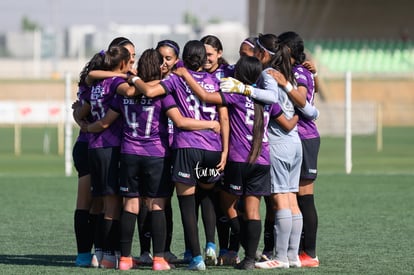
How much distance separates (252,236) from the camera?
838 cm

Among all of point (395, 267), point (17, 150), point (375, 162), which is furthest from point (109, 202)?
point (17, 150)

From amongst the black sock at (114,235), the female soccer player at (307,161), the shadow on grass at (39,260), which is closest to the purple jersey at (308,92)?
the female soccer player at (307,161)

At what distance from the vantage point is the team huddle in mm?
8273

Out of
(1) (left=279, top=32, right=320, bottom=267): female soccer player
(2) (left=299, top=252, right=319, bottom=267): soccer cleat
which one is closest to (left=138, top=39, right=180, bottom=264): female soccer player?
(1) (left=279, top=32, right=320, bottom=267): female soccer player

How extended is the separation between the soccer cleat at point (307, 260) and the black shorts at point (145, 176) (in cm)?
134

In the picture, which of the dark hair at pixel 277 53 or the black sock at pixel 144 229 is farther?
the black sock at pixel 144 229

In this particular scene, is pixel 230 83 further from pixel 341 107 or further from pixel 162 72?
pixel 341 107

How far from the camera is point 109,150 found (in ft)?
27.8

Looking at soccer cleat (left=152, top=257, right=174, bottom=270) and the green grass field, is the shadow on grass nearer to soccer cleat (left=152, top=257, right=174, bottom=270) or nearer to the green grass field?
the green grass field

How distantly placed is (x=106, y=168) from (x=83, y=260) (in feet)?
2.94

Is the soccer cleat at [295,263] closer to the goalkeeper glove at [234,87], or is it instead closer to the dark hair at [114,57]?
the goalkeeper glove at [234,87]

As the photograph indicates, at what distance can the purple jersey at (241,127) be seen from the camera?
8.32m

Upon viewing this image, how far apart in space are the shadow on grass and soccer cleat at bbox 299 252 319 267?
2.00 m

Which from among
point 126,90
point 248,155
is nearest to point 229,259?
point 248,155
